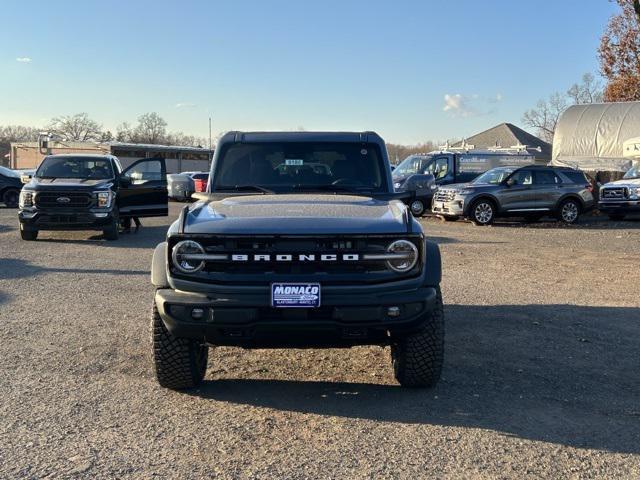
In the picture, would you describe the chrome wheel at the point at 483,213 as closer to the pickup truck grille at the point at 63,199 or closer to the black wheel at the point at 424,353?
the pickup truck grille at the point at 63,199

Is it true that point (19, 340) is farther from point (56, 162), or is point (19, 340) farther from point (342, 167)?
point (56, 162)

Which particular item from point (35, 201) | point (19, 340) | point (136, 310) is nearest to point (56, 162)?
point (35, 201)

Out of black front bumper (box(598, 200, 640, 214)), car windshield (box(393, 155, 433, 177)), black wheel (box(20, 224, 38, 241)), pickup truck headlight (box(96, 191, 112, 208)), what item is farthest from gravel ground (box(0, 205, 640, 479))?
car windshield (box(393, 155, 433, 177))

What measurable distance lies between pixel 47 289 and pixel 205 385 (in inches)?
182

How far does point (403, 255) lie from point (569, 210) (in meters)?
16.8

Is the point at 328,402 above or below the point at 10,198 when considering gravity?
below

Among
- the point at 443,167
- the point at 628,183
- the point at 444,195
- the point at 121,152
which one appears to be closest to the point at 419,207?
the point at 443,167

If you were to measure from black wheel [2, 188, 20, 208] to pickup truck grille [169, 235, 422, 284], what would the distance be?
23041mm

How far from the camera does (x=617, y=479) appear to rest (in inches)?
135

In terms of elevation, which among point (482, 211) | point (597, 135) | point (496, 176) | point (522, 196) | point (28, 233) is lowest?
point (28, 233)

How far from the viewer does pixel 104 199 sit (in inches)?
537

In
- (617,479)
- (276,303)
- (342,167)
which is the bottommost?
(617,479)

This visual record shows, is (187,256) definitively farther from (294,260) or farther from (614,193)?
(614,193)

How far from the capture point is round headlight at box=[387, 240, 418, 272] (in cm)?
417
